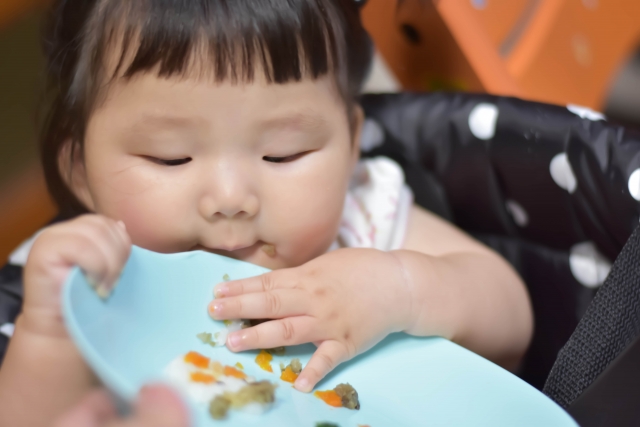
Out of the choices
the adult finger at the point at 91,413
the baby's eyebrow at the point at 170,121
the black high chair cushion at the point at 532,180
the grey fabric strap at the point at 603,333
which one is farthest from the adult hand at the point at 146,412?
the black high chair cushion at the point at 532,180

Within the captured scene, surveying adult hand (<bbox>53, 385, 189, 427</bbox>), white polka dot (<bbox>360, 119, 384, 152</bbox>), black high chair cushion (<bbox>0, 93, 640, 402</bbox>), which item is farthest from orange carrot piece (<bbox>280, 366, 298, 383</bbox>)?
white polka dot (<bbox>360, 119, 384, 152</bbox>)

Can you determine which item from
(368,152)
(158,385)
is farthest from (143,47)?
(368,152)

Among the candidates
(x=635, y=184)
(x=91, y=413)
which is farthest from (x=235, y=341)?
(x=635, y=184)

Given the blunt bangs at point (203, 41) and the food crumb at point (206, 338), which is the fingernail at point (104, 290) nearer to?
the food crumb at point (206, 338)

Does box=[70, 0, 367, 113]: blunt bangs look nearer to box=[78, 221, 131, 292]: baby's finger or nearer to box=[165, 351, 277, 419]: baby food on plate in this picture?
box=[78, 221, 131, 292]: baby's finger

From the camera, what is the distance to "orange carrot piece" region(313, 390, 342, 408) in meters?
0.56

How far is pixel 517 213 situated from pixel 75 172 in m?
0.56

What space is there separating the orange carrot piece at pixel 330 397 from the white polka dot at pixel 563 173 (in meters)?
0.40

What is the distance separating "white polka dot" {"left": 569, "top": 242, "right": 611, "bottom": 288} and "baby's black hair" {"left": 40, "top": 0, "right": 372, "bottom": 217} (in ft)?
1.16

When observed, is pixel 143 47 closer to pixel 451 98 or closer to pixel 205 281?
pixel 205 281

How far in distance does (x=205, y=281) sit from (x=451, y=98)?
48cm

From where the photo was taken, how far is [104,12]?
62 cm

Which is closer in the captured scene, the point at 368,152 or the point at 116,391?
the point at 116,391

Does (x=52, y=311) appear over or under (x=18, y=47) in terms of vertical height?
under
